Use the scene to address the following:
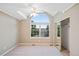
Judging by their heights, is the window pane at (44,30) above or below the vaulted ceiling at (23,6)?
below

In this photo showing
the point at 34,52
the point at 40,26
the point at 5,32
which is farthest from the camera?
the point at 40,26

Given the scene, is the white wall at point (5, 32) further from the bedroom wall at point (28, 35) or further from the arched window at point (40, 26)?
the arched window at point (40, 26)

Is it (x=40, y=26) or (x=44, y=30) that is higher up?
(x=40, y=26)

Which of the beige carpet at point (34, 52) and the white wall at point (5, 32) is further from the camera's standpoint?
the beige carpet at point (34, 52)

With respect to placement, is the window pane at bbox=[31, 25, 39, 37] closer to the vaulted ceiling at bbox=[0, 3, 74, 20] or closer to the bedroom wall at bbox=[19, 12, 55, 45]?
the bedroom wall at bbox=[19, 12, 55, 45]

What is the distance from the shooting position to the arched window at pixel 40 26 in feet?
30.5

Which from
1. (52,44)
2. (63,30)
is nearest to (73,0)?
(63,30)

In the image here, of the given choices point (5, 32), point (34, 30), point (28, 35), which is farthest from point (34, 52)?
point (34, 30)

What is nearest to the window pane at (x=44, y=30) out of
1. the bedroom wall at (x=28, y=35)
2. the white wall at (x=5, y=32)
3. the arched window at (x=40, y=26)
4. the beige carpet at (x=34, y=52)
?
the arched window at (x=40, y=26)

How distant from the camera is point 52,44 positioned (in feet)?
29.1

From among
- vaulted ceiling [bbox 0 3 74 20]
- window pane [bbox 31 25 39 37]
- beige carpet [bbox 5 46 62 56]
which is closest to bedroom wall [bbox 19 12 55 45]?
window pane [bbox 31 25 39 37]

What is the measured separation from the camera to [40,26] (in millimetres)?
9297

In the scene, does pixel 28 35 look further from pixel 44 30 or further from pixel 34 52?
pixel 34 52

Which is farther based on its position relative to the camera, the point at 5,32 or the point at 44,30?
the point at 44,30
